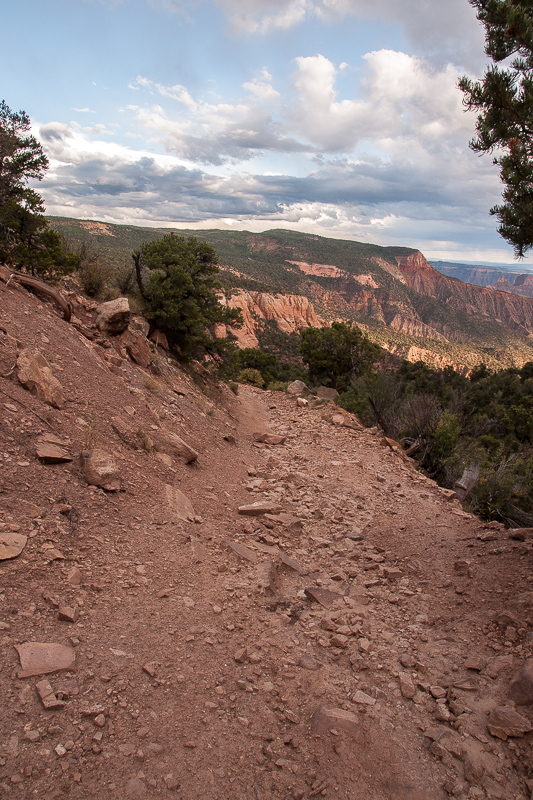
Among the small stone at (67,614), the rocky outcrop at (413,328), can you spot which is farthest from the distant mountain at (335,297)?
the small stone at (67,614)

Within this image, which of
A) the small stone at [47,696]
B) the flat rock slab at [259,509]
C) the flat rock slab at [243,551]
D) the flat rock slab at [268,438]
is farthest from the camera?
the flat rock slab at [268,438]

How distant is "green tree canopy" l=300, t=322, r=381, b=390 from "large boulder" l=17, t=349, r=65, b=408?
66.0 ft

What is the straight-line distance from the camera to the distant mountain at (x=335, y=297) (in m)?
71.1

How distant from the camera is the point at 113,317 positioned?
9.75m

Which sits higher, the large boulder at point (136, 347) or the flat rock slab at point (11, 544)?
the large boulder at point (136, 347)

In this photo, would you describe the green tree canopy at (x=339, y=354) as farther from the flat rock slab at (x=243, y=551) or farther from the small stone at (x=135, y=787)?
the small stone at (x=135, y=787)

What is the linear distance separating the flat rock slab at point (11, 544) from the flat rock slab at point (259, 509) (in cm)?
353

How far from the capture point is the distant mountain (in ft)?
233

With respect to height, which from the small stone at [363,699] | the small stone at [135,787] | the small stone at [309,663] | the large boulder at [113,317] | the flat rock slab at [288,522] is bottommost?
the flat rock slab at [288,522]

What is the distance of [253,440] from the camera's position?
11.3 meters

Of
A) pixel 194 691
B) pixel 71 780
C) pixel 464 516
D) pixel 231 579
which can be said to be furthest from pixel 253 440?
pixel 71 780

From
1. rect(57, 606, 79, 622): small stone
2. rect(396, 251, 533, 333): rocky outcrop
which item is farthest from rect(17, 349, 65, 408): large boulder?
rect(396, 251, 533, 333): rocky outcrop

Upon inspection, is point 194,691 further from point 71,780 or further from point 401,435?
point 401,435

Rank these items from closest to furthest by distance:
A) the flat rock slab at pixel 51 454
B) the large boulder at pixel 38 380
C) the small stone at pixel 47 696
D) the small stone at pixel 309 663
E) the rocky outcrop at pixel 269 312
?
the small stone at pixel 47 696 → the small stone at pixel 309 663 → the flat rock slab at pixel 51 454 → the large boulder at pixel 38 380 → the rocky outcrop at pixel 269 312
